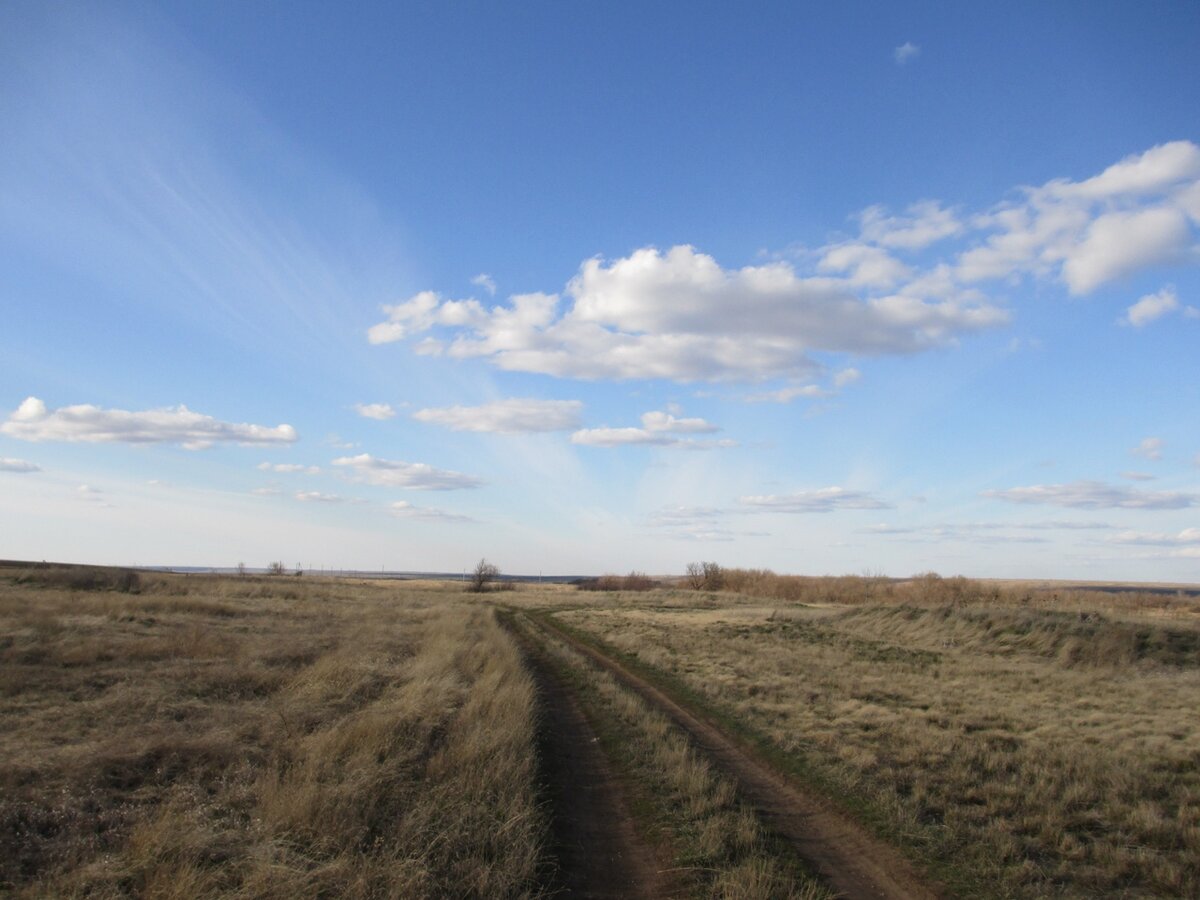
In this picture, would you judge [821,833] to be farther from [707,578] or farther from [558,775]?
[707,578]

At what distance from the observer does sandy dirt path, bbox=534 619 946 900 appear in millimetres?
7055

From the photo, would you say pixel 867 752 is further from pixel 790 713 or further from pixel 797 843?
pixel 797 843

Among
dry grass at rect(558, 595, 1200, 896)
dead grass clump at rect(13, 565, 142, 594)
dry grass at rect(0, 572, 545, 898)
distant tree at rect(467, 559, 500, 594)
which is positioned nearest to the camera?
dry grass at rect(0, 572, 545, 898)

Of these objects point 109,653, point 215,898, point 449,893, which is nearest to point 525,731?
point 449,893

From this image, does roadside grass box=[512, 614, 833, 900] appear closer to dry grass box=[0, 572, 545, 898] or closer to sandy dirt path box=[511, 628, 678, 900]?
sandy dirt path box=[511, 628, 678, 900]

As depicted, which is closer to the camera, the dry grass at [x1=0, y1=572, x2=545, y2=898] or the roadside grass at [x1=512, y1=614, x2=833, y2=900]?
the dry grass at [x1=0, y1=572, x2=545, y2=898]

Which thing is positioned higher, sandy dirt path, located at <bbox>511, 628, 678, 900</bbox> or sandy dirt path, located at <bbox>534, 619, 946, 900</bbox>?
sandy dirt path, located at <bbox>511, 628, 678, 900</bbox>

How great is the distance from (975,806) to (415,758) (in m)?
7.85

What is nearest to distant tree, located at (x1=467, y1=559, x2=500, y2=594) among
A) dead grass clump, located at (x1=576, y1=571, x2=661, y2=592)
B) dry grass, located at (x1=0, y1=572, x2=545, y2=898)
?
dead grass clump, located at (x1=576, y1=571, x2=661, y2=592)

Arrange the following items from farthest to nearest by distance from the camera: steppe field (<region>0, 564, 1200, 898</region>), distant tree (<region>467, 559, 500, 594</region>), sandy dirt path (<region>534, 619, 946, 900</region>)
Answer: distant tree (<region>467, 559, 500, 594</region>)
sandy dirt path (<region>534, 619, 946, 900</region>)
steppe field (<region>0, 564, 1200, 898</region>)

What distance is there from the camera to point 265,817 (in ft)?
24.2

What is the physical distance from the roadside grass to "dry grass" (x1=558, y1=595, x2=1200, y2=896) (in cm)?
185

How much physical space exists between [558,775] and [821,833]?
379 centimetres

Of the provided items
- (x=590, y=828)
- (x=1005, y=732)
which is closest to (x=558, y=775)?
(x=590, y=828)
